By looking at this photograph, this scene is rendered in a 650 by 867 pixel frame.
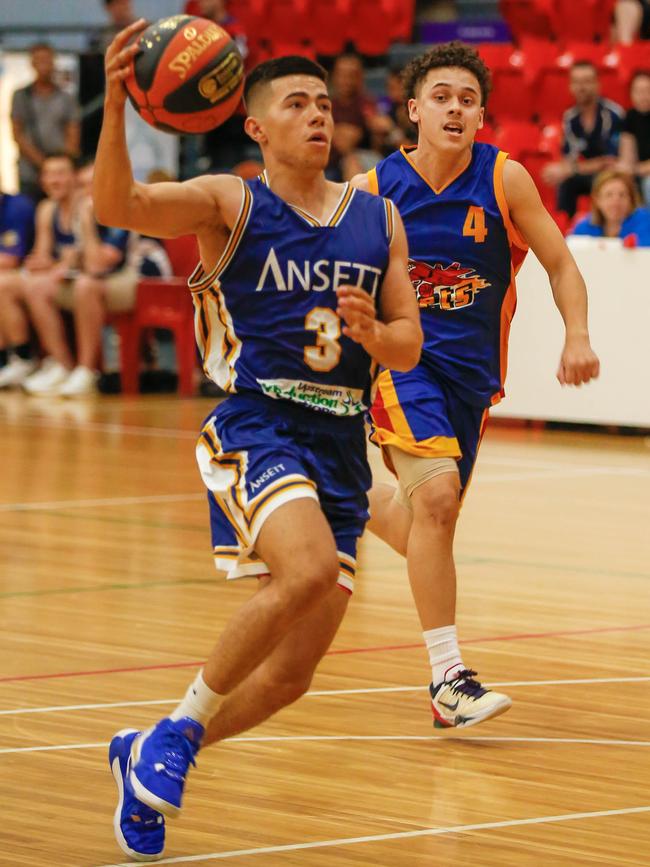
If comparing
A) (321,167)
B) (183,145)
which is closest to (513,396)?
A: (183,145)

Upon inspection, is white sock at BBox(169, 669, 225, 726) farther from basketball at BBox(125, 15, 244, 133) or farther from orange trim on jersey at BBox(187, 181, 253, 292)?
basketball at BBox(125, 15, 244, 133)

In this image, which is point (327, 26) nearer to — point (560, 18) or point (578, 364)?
point (560, 18)

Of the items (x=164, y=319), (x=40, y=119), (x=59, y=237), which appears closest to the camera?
(x=164, y=319)

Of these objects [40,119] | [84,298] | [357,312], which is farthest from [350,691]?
[40,119]

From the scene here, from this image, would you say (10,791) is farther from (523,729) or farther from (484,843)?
(523,729)

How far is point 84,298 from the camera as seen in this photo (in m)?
14.4

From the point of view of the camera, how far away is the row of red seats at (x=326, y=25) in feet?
53.6

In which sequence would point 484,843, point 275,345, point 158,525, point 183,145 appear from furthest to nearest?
1. point 183,145
2. point 158,525
3. point 275,345
4. point 484,843

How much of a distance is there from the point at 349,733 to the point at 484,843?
38.2 inches

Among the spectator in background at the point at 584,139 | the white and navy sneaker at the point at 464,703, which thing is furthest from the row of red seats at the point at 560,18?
the white and navy sneaker at the point at 464,703

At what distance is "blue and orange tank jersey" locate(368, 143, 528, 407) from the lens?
5.13 m

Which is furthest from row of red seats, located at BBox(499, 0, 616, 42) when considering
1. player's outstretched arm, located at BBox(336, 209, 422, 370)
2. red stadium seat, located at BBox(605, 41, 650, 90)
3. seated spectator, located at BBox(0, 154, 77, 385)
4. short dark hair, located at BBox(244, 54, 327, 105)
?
player's outstretched arm, located at BBox(336, 209, 422, 370)

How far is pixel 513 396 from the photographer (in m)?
11.8

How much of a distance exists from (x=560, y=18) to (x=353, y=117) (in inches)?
82.9
